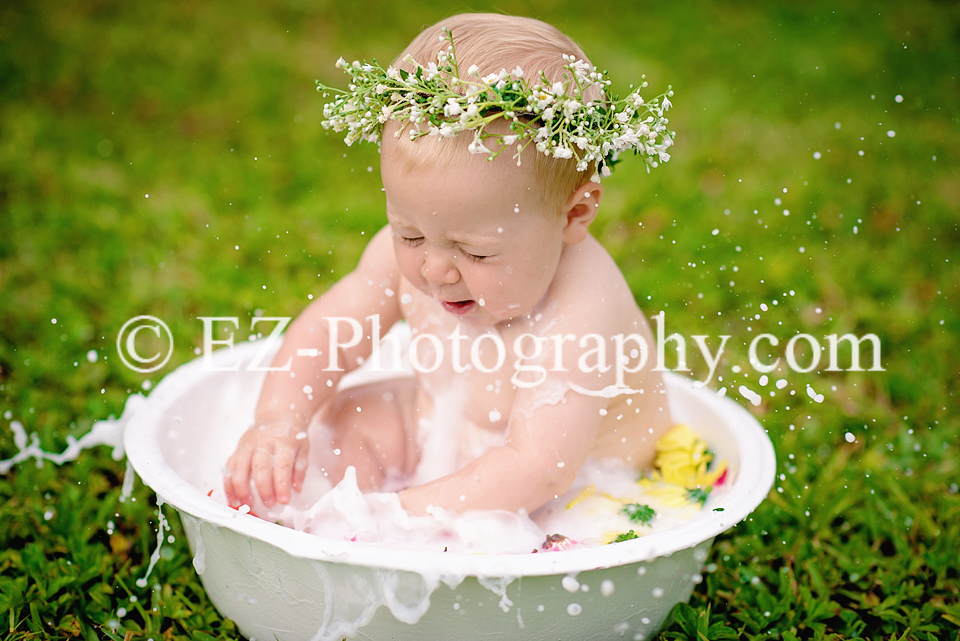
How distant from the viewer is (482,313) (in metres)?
1.96

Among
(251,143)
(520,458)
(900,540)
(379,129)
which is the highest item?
(251,143)

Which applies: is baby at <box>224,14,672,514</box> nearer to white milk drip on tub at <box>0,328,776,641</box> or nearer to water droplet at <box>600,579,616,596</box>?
white milk drip on tub at <box>0,328,776,641</box>

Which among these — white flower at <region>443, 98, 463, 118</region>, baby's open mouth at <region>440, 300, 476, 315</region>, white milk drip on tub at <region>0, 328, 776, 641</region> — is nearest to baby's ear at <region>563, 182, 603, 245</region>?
baby's open mouth at <region>440, 300, 476, 315</region>

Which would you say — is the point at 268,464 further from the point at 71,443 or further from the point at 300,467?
the point at 71,443

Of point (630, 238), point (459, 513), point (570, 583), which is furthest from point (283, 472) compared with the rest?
point (630, 238)

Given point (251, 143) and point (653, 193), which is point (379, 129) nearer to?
point (653, 193)

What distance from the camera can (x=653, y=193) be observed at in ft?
14.8

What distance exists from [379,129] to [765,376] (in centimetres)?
181

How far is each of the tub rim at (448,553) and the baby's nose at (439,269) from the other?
1.85 ft

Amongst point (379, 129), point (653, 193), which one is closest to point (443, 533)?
point (379, 129)

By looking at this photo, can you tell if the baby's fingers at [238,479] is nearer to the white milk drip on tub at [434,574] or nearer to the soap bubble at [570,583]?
the white milk drip on tub at [434,574]

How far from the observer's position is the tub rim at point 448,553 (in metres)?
1.46

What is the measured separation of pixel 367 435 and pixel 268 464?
1.06 feet

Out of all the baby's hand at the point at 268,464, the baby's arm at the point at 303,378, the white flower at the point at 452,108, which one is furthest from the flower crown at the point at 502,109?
the baby's hand at the point at 268,464
